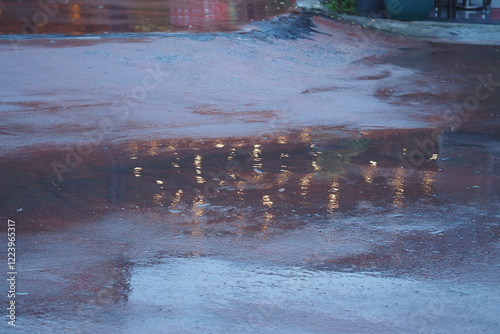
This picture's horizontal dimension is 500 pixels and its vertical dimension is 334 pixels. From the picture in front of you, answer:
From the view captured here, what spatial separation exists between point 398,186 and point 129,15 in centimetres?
1186

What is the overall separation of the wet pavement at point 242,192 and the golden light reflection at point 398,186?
0.11 feet

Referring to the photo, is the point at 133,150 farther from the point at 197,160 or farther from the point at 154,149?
the point at 197,160

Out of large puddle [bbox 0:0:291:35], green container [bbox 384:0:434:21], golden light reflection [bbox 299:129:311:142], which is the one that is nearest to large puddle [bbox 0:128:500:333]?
golden light reflection [bbox 299:129:311:142]

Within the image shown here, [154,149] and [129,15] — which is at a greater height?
[129,15]

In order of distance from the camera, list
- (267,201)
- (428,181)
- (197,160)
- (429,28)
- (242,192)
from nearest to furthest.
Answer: (267,201), (242,192), (428,181), (197,160), (429,28)

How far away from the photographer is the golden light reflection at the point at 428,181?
240 inches

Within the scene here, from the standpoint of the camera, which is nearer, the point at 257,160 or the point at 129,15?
the point at 257,160

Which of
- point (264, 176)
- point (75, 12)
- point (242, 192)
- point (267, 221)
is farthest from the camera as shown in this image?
point (75, 12)

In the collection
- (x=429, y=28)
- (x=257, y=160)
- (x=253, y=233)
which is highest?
(x=429, y=28)

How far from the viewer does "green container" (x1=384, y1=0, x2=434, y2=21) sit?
1709 cm

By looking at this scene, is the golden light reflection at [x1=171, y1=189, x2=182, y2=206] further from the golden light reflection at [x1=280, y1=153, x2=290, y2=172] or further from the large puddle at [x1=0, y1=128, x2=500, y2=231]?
the golden light reflection at [x1=280, y1=153, x2=290, y2=172]

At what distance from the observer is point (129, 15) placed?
16188 mm

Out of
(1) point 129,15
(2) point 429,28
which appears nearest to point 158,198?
(1) point 129,15

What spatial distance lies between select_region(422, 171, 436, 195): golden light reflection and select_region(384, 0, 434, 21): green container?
1171 cm
